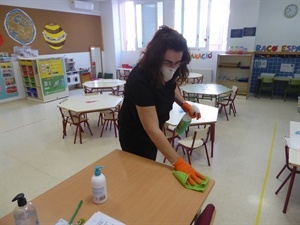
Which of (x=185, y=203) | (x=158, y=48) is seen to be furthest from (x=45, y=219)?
(x=158, y=48)

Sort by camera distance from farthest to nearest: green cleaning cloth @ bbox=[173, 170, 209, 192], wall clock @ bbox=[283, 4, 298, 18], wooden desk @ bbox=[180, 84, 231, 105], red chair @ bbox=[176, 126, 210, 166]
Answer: wall clock @ bbox=[283, 4, 298, 18] < wooden desk @ bbox=[180, 84, 231, 105] < red chair @ bbox=[176, 126, 210, 166] < green cleaning cloth @ bbox=[173, 170, 209, 192]

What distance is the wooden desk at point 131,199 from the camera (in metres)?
0.97

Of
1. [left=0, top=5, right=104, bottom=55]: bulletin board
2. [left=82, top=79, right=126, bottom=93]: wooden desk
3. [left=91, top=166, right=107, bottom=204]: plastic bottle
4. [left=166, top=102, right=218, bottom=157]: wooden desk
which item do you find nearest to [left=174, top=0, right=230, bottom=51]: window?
[left=82, top=79, right=126, bottom=93]: wooden desk

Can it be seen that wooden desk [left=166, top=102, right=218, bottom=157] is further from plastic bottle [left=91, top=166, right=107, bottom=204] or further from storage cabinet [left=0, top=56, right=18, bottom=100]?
storage cabinet [left=0, top=56, right=18, bottom=100]

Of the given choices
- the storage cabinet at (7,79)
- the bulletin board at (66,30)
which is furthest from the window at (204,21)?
the storage cabinet at (7,79)

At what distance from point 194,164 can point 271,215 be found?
1.12 m

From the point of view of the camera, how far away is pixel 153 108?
1249mm

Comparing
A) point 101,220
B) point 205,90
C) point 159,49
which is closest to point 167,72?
point 159,49

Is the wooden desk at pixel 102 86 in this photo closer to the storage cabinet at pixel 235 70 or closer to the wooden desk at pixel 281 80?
the storage cabinet at pixel 235 70

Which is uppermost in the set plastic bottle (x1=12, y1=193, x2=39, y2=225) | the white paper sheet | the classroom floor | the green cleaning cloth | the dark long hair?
the dark long hair

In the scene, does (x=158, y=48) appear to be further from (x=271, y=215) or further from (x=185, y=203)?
(x=271, y=215)

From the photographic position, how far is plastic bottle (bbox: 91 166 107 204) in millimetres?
1006

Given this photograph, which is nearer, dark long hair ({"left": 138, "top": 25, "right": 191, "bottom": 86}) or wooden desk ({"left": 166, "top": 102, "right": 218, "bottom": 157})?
dark long hair ({"left": 138, "top": 25, "right": 191, "bottom": 86})

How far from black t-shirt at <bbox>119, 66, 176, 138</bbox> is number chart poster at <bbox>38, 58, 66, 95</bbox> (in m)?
5.44
